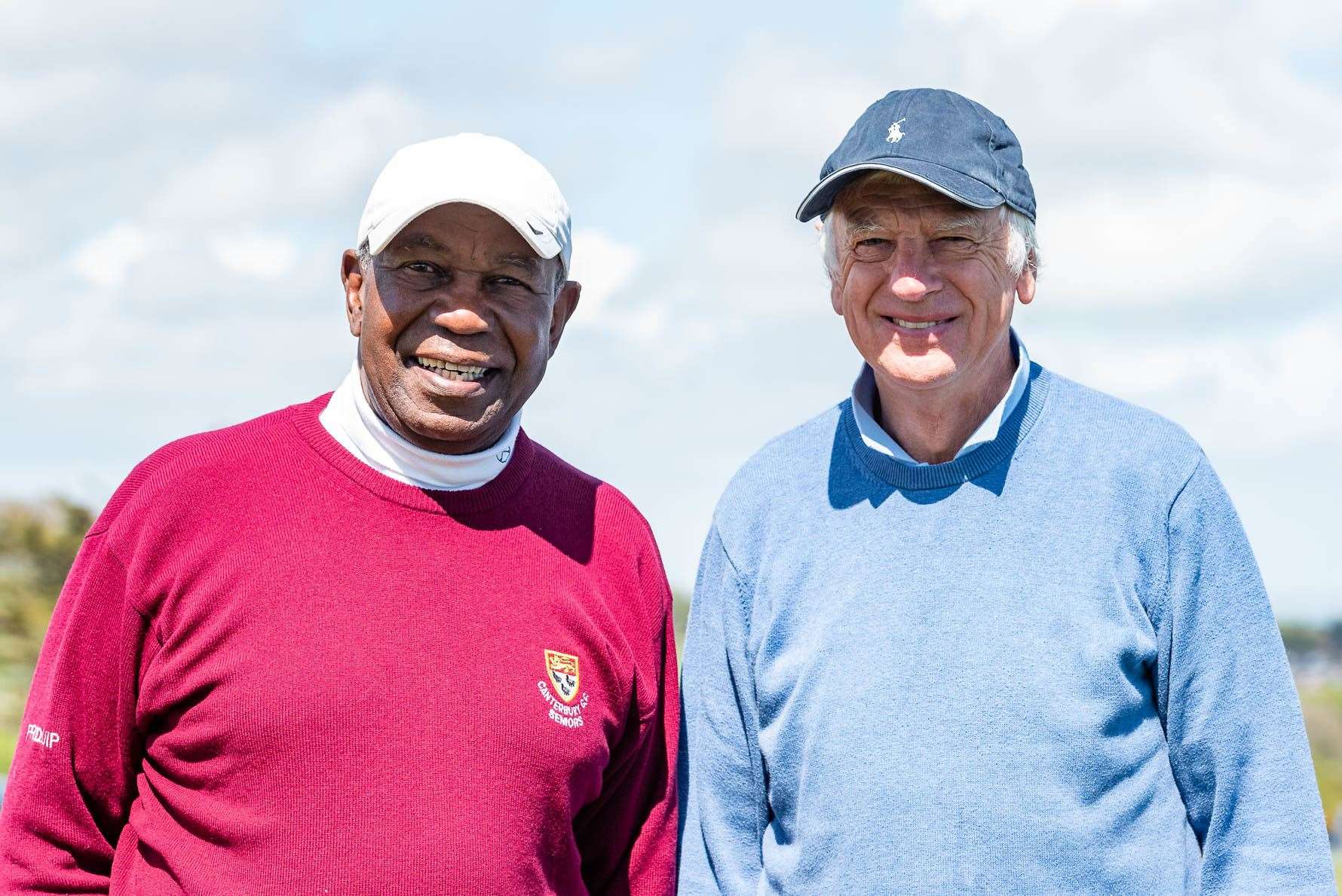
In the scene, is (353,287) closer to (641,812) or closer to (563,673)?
(563,673)

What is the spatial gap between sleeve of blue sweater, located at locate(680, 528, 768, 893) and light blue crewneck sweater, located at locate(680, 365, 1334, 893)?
74 millimetres

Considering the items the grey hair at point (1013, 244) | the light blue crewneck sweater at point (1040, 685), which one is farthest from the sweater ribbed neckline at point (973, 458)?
the grey hair at point (1013, 244)

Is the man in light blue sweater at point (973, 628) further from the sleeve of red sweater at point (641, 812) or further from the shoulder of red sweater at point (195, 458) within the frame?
the shoulder of red sweater at point (195, 458)

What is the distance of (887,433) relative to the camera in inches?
131

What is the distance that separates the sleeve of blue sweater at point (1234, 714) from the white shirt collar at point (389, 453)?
4.92 feet

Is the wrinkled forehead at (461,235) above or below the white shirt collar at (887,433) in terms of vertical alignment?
above

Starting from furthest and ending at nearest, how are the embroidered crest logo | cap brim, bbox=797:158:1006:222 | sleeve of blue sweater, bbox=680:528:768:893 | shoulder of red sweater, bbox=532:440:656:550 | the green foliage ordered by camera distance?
the green foliage
shoulder of red sweater, bbox=532:440:656:550
sleeve of blue sweater, bbox=680:528:768:893
the embroidered crest logo
cap brim, bbox=797:158:1006:222

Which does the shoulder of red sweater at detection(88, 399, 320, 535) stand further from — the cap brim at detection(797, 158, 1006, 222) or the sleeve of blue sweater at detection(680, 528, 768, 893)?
the cap brim at detection(797, 158, 1006, 222)

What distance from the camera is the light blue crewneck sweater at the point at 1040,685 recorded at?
114 inches

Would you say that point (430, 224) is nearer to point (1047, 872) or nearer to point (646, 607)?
point (646, 607)

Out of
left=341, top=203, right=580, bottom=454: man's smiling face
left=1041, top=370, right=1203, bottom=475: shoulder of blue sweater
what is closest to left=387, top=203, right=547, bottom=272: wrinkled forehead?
left=341, top=203, right=580, bottom=454: man's smiling face

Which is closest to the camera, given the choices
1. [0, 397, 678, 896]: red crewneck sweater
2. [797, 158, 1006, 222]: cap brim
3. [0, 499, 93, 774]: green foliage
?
[0, 397, 678, 896]: red crewneck sweater

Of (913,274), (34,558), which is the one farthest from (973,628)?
(34,558)

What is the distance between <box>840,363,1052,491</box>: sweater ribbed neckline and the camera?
3150 millimetres
